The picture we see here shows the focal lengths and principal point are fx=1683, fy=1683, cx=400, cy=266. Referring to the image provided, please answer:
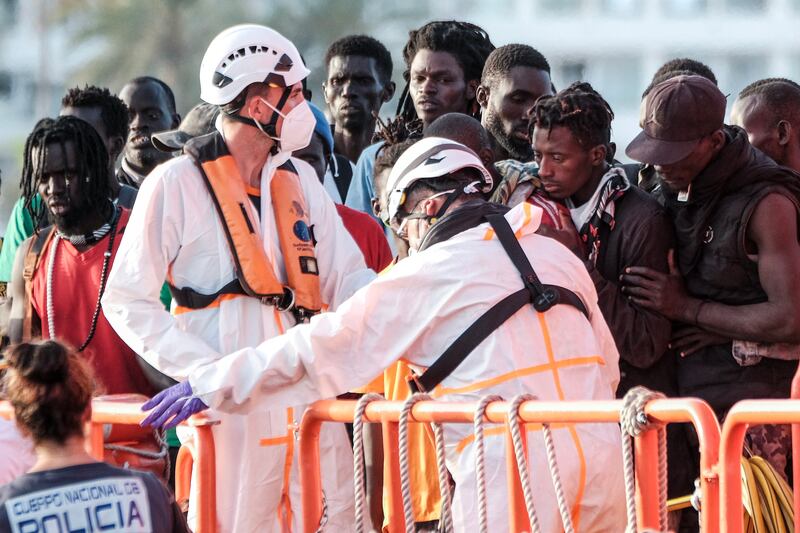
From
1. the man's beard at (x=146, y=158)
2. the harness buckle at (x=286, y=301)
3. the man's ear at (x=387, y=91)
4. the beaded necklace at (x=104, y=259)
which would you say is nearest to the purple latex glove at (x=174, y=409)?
the harness buckle at (x=286, y=301)

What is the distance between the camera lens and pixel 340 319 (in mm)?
5441

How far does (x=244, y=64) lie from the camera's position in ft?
21.0

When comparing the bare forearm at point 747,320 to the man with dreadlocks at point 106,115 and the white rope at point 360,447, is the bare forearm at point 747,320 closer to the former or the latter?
the white rope at point 360,447

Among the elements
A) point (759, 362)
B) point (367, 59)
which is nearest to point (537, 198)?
point (759, 362)

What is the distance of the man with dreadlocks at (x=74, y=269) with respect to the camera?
7.10m

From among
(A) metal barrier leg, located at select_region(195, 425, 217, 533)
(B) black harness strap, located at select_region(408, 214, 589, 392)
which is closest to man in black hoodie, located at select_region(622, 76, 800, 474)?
(B) black harness strap, located at select_region(408, 214, 589, 392)

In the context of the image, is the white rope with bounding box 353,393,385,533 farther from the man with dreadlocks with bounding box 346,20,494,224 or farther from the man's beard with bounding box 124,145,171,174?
the man's beard with bounding box 124,145,171,174

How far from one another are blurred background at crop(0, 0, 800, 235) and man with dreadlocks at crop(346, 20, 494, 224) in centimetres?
511

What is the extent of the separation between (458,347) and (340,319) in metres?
0.39

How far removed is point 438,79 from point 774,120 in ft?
6.72

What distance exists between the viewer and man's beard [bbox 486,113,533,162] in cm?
777

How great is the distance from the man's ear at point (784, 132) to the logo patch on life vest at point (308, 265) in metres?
2.07

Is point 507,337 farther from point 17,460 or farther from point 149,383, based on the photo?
point 149,383

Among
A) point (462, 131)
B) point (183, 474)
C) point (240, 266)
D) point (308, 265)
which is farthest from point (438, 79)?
point (183, 474)
